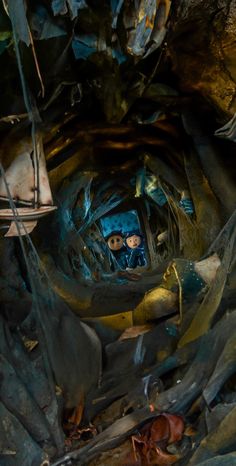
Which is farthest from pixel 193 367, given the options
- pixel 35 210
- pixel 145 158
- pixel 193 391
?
pixel 145 158

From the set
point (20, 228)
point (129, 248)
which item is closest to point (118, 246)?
point (129, 248)

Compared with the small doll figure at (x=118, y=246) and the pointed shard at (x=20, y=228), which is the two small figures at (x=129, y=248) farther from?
the pointed shard at (x=20, y=228)

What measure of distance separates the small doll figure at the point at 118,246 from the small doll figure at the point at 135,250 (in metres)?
0.07

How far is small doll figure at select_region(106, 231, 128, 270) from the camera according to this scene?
758 cm

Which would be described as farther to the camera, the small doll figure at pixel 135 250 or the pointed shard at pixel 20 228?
the small doll figure at pixel 135 250

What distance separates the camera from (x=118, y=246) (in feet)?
25.2

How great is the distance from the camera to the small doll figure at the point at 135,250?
7.67 m

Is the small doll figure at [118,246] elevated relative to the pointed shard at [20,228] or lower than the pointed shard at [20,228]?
lower

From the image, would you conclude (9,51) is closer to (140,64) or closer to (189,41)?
(140,64)

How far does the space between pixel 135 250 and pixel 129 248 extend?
3.8 inches

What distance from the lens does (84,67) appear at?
335 cm

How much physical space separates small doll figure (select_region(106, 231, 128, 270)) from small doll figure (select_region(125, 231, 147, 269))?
0.07 metres

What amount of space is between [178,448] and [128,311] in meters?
1.53

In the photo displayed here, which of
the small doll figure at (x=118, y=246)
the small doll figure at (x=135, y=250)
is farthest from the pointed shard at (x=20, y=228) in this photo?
the small doll figure at (x=135, y=250)
